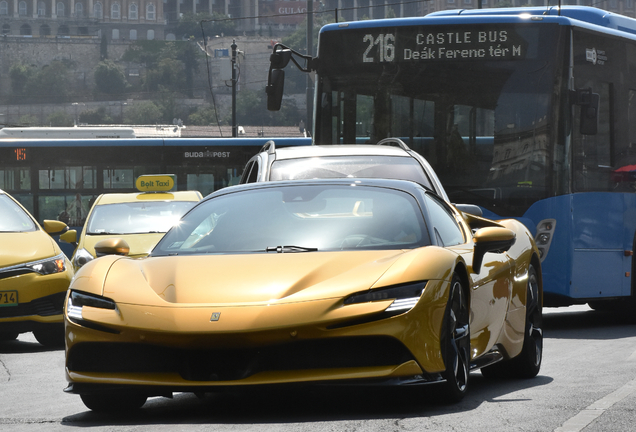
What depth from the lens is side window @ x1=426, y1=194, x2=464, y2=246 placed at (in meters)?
5.68

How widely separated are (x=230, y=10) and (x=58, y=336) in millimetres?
187061

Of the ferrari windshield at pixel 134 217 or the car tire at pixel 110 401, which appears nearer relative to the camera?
the car tire at pixel 110 401

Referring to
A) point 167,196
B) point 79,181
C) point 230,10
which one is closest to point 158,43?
point 230,10

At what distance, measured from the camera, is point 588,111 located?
36.1 ft

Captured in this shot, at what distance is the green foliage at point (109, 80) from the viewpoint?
169 m

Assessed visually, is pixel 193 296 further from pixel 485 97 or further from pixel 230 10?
pixel 230 10

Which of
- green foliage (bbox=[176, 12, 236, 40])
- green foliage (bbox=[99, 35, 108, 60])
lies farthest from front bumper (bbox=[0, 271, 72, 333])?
green foliage (bbox=[176, 12, 236, 40])

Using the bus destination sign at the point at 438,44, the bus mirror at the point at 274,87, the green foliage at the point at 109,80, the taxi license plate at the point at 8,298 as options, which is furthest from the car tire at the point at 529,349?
the green foliage at the point at 109,80

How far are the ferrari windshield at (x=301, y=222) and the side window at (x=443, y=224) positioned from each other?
0.10 m

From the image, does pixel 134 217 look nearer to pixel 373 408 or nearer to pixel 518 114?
pixel 518 114

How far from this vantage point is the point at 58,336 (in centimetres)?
1012

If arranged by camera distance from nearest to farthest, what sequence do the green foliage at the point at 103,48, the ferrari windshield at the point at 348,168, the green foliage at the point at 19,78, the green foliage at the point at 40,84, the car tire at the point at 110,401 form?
1. the car tire at the point at 110,401
2. the ferrari windshield at the point at 348,168
3. the green foliage at the point at 40,84
4. the green foliage at the point at 19,78
5. the green foliage at the point at 103,48

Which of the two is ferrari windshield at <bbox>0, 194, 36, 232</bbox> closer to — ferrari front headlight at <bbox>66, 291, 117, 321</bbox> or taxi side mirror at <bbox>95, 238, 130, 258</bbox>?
taxi side mirror at <bbox>95, 238, 130, 258</bbox>

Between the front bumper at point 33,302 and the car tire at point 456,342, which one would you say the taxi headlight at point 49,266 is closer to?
the front bumper at point 33,302
